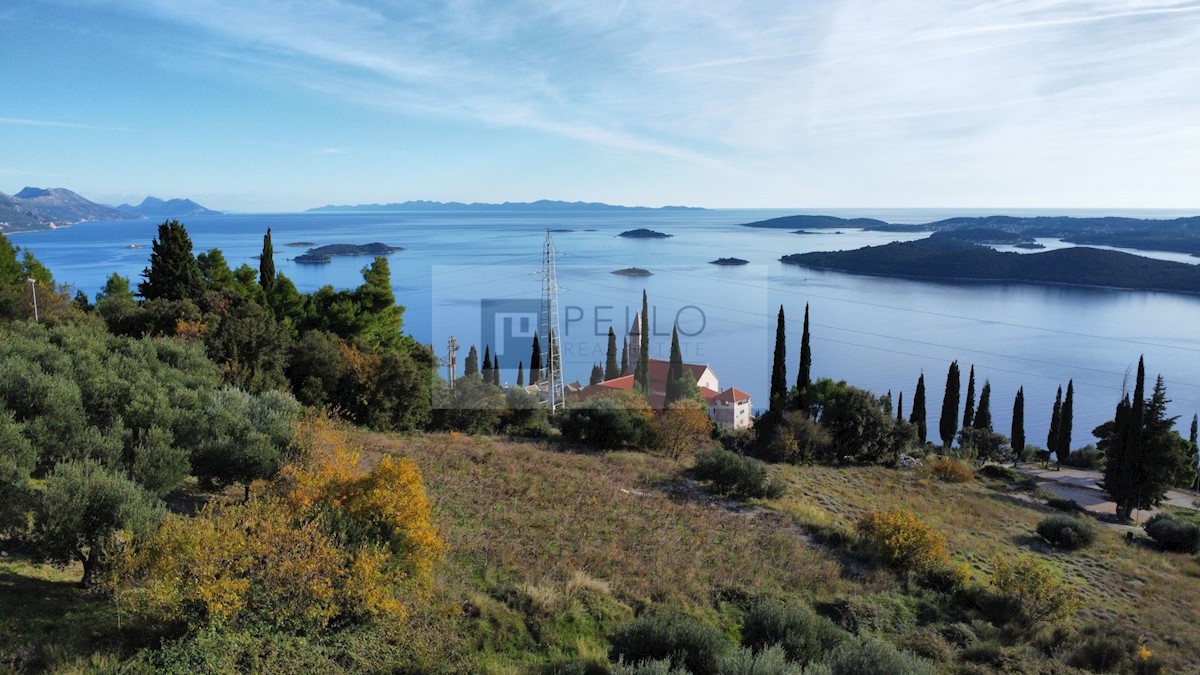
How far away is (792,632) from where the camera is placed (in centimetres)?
768

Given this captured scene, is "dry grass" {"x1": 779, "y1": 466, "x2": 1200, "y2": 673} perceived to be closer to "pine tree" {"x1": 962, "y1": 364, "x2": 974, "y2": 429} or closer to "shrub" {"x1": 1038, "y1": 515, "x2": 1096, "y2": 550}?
"shrub" {"x1": 1038, "y1": 515, "x2": 1096, "y2": 550}

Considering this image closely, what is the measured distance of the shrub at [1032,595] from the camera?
33.1 feet

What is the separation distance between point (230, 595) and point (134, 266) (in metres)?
86.1

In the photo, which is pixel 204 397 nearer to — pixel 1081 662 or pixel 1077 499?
pixel 1081 662

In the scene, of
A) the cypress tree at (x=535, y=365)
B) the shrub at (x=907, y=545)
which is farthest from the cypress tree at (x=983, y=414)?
the shrub at (x=907, y=545)

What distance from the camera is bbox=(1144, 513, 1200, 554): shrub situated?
55.9 ft

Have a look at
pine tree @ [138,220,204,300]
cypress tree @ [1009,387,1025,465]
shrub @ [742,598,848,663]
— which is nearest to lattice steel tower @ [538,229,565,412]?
pine tree @ [138,220,204,300]

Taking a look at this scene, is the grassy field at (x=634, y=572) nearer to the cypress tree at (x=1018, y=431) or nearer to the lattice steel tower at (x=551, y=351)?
the lattice steel tower at (x=551, y=351)

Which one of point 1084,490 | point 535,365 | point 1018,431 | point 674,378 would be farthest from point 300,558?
point 1018,431

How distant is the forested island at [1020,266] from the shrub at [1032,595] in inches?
4135

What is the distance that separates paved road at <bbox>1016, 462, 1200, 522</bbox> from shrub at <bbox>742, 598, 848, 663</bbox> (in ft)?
73.5

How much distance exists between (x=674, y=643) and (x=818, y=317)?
7105 cm

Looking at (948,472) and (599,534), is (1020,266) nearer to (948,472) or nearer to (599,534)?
(948,472)

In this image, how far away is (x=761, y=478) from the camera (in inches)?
595
